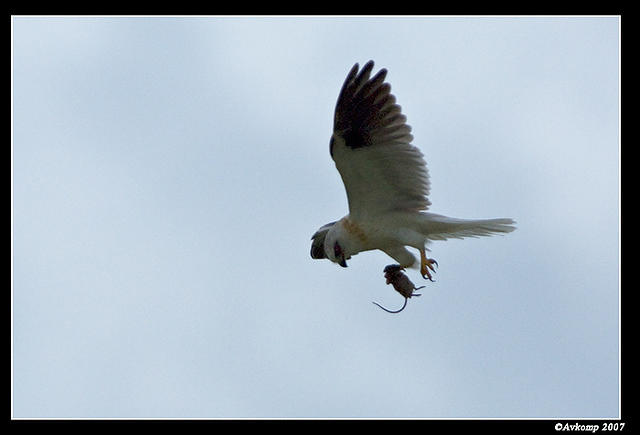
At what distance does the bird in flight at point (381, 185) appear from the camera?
27.7 ft

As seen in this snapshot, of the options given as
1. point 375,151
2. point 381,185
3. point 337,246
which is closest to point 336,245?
point 337,246

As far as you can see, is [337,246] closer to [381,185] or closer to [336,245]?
[336,245]

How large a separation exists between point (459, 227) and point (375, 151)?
1.07 m

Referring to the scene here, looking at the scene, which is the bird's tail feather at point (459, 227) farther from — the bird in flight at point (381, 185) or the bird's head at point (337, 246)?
the bird's head at point (337, 246)

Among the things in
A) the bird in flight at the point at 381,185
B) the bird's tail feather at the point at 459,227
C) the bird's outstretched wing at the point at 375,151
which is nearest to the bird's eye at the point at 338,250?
the bird in flight at the point at 381,185

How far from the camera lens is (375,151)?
852 centimetres

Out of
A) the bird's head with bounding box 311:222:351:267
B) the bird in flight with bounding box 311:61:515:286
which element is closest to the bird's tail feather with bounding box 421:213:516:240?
the bird in flight with bounding box 311:61:515:286

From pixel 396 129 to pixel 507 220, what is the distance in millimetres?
1322

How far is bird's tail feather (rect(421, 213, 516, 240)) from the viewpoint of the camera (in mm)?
8438

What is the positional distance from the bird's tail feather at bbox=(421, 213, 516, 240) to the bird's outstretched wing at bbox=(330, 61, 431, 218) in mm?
219

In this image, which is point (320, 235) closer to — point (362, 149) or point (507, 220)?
point (362, 149)
